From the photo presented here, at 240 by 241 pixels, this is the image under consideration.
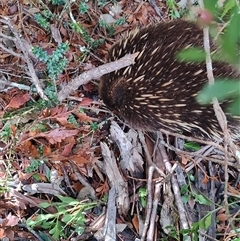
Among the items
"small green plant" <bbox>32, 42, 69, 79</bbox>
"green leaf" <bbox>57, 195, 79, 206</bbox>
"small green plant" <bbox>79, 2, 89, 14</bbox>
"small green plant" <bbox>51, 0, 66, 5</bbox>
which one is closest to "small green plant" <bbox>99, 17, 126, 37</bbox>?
"small green plant" <bbox>79, 2, 89, 14</bbox>

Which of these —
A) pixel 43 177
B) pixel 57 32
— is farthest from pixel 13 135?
pixel 57 32

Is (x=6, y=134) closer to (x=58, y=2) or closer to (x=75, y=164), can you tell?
(x=75, y=164)

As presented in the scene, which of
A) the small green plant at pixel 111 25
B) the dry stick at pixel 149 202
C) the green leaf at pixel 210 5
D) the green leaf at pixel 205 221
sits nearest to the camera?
the green leaf at pixel 210 5

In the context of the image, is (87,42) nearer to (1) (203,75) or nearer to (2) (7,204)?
(1) (203,75)

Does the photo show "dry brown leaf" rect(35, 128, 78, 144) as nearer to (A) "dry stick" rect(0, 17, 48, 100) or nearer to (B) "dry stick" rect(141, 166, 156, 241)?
(A) "dry stick" rect(0, 17, 48, 100)

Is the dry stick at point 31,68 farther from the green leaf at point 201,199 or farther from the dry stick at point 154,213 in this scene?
the green leaf at point 201,199

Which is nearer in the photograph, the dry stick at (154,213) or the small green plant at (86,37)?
the dry stick at (154,213)

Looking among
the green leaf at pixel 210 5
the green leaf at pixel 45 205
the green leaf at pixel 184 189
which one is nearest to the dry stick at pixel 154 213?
the green leaf at pixel 184 189
